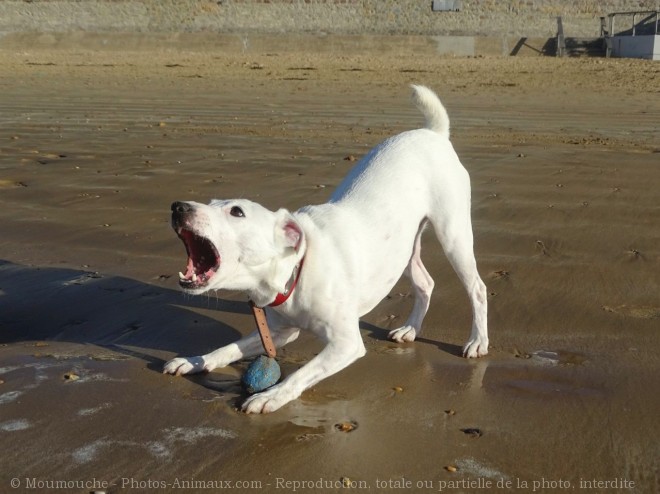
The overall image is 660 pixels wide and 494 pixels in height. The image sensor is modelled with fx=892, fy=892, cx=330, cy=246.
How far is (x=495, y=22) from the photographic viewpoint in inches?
1463

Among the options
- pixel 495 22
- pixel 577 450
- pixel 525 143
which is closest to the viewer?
pixel 577 450

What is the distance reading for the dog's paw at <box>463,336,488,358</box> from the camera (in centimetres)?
460

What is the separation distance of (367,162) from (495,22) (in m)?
34.0

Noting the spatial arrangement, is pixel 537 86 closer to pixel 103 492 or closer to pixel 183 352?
pixel 183 352

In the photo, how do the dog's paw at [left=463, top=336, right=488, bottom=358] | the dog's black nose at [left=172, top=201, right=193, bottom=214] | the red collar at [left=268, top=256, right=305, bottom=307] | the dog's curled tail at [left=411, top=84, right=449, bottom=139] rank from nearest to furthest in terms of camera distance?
the dog's black nose at [left=172, top=201, right=193, bottom=214], the red collar at [left=268, top=256, right=305, bottom=307], the dog's paw at [left=463, top=336, right=488, bottom=358], the dog's curled tail at [left=411, top=84, right=449, bottom=139]

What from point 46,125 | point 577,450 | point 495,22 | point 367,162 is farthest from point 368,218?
point 495,22

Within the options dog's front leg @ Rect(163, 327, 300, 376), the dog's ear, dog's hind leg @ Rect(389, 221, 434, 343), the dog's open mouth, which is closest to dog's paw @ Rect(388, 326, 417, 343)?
dog's hind leg @ Rect(389, 221, 434, 343)

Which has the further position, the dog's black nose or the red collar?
the red collar

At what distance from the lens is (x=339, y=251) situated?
14.2 feet

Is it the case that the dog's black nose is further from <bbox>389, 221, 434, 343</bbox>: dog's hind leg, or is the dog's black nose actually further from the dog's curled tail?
the dog's curled tail

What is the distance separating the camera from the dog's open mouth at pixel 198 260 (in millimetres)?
3721

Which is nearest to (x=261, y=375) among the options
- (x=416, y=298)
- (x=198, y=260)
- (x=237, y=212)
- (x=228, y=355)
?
(x=228, y=355)

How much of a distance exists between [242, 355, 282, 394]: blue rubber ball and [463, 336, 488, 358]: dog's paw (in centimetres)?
103

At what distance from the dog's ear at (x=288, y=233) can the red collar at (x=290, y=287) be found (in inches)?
4.2
